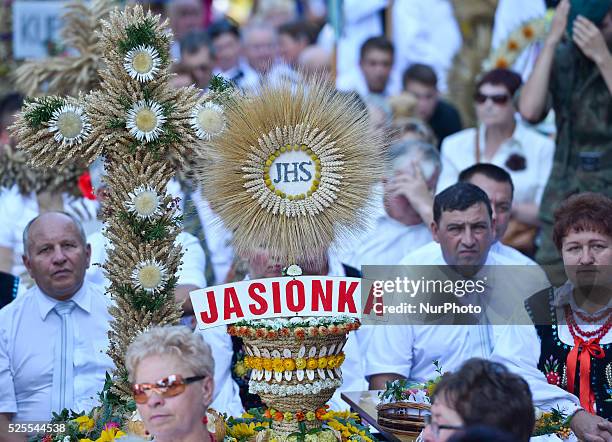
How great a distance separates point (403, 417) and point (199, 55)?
5.78 meters

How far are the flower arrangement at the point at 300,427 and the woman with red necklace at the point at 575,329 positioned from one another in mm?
877

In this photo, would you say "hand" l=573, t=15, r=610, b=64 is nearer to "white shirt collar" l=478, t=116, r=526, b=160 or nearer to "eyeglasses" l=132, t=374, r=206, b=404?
"white shirt collar" l=478, t=116, r=526, b=160

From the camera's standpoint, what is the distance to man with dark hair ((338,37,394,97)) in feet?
32.0

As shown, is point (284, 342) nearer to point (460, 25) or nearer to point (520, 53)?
point (520, 53)

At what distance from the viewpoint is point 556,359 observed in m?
5.16

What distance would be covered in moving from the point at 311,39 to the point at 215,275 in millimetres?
4931

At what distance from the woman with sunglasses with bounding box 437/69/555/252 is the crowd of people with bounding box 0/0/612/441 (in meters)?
0.01

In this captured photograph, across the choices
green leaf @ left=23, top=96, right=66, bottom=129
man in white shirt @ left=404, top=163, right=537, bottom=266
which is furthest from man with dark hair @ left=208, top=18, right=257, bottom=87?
green leaf @ left=23, top=96, right=66, bottom=129

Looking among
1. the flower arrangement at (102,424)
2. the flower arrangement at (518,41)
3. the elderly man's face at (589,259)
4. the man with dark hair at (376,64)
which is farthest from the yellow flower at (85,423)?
the flower arrangement at (518,41)

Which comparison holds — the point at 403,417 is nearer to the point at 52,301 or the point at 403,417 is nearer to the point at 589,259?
the point at 589,259

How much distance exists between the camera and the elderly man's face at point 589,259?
5.25 meters

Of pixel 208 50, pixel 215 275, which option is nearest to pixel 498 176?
pixel 215 275

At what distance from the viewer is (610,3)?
723 cm

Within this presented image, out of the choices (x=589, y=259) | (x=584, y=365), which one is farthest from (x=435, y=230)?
(x=584, y=365)
